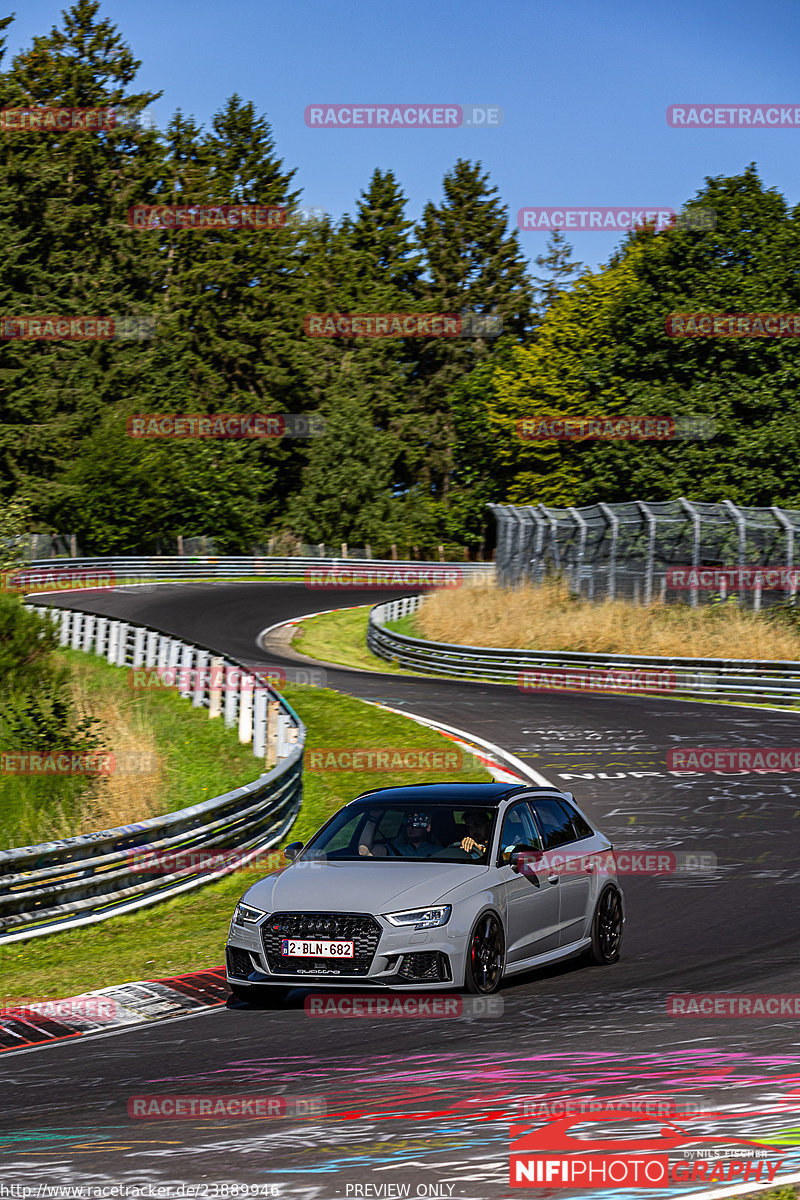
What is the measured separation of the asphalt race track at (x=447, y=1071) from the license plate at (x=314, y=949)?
0.42m

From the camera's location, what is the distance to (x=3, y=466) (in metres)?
73.3

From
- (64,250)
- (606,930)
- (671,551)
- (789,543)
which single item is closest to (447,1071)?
(606,930)

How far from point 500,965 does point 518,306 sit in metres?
91.1

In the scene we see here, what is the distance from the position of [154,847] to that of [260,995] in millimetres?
4233

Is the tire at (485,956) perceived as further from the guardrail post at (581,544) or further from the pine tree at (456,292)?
the pine tree at (456,292)

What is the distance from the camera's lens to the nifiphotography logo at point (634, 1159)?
5.66 m

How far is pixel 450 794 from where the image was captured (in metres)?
11.1

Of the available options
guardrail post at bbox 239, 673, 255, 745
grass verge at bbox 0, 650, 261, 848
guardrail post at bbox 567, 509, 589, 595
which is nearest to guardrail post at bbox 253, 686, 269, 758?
grass verge at bbox 0, 650, 261, 848

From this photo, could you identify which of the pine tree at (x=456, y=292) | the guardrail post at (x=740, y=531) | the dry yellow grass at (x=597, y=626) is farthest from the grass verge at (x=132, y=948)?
the pine tree at (x=456, y=292)

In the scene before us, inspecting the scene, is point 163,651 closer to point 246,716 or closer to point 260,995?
point 246,716

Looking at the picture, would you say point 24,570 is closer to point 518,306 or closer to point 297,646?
point 297,646

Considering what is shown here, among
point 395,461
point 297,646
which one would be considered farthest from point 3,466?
point 297,646

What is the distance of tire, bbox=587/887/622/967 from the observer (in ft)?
36.9

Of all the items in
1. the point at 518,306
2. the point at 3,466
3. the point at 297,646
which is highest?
the point at 518,306
